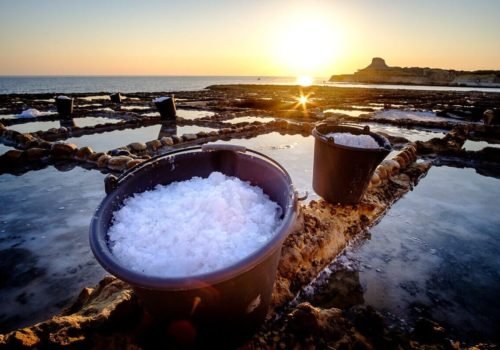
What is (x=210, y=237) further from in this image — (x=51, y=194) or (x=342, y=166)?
(x=51, y=194)

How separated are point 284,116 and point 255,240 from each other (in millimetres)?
13011

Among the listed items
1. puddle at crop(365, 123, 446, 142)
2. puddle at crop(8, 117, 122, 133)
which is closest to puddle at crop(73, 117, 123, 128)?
puddle at crop(8, 117, 122, 133)

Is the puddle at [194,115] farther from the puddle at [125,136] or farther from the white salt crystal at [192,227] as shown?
the white salt crystal at [192,227]

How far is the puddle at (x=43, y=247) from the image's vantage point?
7.28ft

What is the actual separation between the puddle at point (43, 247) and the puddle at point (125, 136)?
9.78 feet

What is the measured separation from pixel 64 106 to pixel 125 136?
6437 millimetres

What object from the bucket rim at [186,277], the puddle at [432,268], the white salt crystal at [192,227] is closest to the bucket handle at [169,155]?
the white salt crystal at [192,227]

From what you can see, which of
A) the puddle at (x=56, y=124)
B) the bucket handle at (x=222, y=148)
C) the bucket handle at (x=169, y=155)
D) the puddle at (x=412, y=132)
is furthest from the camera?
the puddle at (x=56, y=124)

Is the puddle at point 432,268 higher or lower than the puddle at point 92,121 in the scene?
lower

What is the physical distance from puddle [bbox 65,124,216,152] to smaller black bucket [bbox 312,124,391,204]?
240 inches

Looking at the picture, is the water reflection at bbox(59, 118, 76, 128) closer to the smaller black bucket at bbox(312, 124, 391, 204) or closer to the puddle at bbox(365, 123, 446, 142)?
the smaller black bucket at bbox(312, 124, 391, 204)

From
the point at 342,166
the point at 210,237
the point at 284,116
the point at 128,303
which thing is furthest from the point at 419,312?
the point at 284,116

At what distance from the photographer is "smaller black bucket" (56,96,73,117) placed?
→ 12.5 meters

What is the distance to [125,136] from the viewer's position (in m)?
8.79
